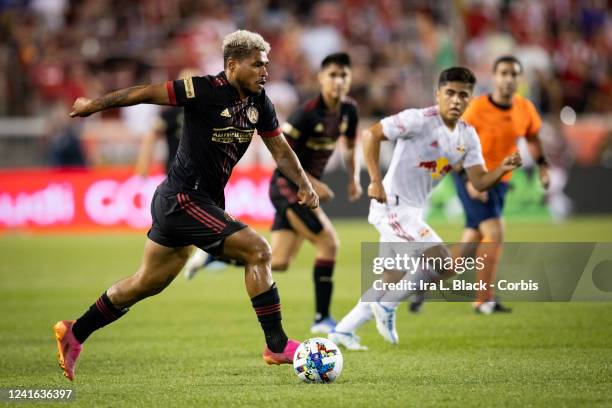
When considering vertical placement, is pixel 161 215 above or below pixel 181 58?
below

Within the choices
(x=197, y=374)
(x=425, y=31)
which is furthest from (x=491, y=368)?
(x=425, y=31)

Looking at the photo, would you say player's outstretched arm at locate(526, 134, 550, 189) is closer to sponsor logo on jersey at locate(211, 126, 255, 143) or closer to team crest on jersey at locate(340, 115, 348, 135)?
team crest on jersey at locate(340, 115, 348, 135)

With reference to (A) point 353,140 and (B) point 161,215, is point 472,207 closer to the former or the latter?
(A) point 353,140

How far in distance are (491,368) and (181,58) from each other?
1655cm

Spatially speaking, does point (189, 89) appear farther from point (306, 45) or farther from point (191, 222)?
point (306, 45)

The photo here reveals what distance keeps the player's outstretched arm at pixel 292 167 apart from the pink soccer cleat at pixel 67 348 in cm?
191

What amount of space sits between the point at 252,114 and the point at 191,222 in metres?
0.85

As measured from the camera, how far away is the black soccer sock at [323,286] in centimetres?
995

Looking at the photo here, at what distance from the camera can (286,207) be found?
10359mm

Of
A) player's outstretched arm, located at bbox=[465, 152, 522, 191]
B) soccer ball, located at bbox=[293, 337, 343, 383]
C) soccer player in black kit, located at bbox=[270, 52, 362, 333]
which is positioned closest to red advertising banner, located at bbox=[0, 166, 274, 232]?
soccer player in black kit, located at bbox=[270, 52, 362, 333]

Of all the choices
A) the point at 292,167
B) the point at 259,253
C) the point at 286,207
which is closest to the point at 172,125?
the point at 286,207

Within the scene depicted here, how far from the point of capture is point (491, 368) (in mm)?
7516

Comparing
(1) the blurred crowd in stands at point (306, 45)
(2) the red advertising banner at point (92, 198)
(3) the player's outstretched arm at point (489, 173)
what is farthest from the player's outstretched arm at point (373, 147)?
(1) the blurred crowd in stands at point (306, 45)

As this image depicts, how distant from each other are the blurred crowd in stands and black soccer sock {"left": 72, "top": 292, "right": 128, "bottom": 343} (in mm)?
14750
